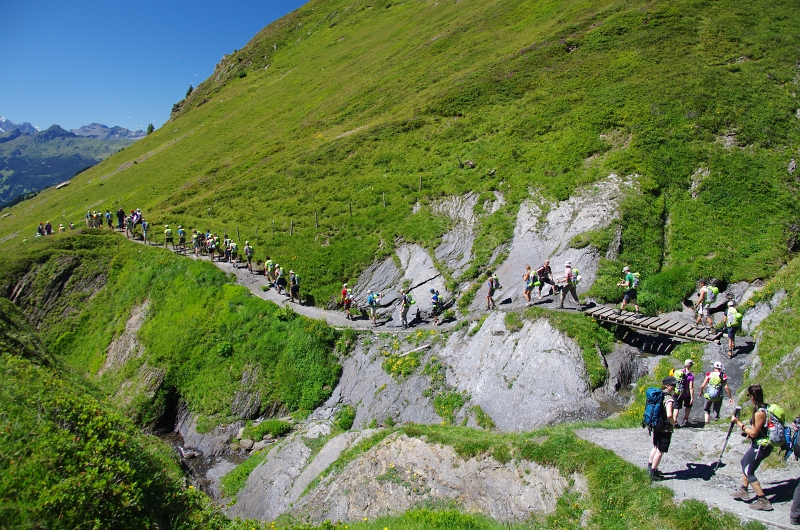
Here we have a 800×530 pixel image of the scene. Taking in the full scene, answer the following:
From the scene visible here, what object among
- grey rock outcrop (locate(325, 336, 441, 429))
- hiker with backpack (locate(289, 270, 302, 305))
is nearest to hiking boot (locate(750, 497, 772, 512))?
grey rock outcrop (locate(325, 336, 441, 429))

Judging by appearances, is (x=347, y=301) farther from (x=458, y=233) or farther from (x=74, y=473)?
(x=74, y=473)

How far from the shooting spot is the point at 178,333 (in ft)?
113

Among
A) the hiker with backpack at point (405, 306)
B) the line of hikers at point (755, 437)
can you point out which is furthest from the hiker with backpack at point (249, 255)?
the line of hikers at point (755, 437)

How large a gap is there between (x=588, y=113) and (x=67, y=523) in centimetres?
4420

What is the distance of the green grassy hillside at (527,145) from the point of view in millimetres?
29484

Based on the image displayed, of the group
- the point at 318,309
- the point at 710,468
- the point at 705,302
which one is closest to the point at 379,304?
the point at 318,309

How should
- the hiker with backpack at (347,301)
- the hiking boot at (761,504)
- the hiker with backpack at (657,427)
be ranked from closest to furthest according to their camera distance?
the hiking boot at (761,504), the hiker with backpack at (657,427), the hiker with backpack at (347,301)

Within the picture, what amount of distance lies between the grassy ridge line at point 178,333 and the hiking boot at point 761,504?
2192 centimetres

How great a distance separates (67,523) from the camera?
316 inches

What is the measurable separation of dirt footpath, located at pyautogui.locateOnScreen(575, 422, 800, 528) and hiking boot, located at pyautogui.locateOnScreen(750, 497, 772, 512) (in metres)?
0.10

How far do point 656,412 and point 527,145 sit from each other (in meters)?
33.0

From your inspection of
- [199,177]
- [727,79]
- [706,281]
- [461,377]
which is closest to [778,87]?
[727,79]

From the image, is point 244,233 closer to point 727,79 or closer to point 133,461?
point 133,461

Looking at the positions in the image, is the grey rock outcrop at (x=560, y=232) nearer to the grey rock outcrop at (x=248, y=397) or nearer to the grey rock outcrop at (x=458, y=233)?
the grey rock outcrop at (x=458, y=233)
